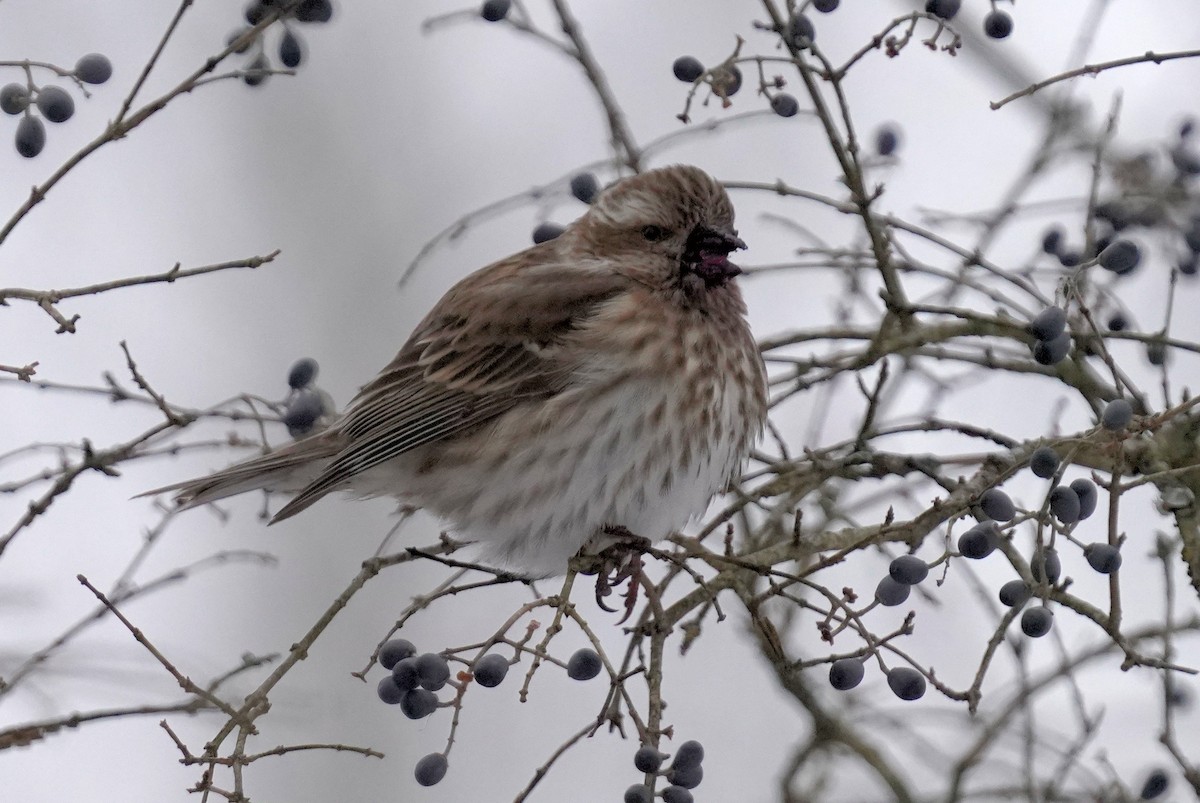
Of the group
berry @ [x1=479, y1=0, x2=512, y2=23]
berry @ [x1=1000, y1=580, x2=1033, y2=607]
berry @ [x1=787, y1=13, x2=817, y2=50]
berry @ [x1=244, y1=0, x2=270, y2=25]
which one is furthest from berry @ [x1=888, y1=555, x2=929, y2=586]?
berry @ [x1=244, y1=0, x2=270, y2=25]

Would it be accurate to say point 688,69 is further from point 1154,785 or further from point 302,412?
point 1154,785

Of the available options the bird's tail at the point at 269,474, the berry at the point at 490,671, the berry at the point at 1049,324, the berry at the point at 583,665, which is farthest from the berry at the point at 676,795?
the bird's tail at the point at 269,474

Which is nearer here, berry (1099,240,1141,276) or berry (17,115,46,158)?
berry (17,115,46,158)

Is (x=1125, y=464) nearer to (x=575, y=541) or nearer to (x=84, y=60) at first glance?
(x=575, y=541)

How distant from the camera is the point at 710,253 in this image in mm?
5344

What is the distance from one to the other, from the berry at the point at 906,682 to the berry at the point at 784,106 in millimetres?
1895

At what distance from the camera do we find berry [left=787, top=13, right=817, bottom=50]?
165 inches

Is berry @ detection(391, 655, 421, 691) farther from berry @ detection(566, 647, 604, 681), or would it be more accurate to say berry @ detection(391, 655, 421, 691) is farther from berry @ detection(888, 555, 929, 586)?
berry @ detection(888, 555, 929, 586)

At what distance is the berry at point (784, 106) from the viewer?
15.2 ft

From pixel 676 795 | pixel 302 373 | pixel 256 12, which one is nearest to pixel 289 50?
pixel 256 12

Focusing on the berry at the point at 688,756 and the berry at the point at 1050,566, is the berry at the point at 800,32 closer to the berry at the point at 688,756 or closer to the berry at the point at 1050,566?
the berry at the point at 1050,566

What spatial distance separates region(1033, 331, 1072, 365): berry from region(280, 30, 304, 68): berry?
2.68 meters

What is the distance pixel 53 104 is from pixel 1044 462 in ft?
10.2

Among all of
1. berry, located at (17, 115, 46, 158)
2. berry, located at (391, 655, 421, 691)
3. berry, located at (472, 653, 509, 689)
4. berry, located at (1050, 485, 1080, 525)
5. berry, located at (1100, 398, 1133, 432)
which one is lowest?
berry, located at (391, 655, 421, 691)
